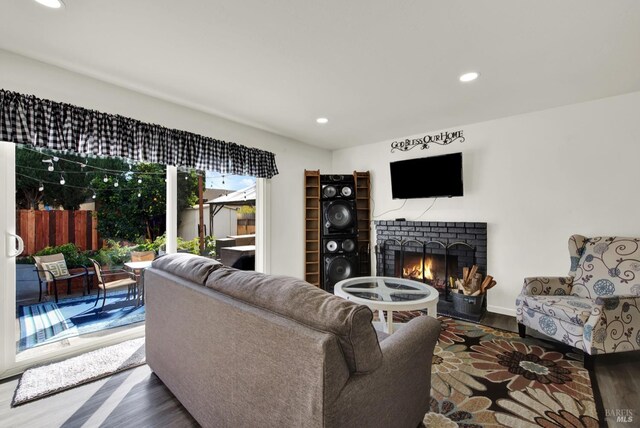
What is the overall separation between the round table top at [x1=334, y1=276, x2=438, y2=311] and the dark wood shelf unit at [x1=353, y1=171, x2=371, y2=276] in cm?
146

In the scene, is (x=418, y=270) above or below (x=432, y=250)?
below

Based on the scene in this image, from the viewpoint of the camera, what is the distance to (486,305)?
3.35 m

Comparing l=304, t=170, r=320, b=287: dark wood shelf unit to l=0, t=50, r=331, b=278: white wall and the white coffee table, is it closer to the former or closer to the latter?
l=0, t=50, r=331, b=278: white wall

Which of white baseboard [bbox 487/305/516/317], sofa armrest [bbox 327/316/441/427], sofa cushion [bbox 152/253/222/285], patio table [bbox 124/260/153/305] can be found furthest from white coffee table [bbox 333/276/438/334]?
patio table [bbox 124/260/153/305]

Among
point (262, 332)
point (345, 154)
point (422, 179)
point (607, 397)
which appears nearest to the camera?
point (262, 332)

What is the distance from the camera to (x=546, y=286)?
8.41 feet

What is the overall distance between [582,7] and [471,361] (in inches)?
90.8

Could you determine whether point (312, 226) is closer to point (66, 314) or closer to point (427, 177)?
point (427, 177)

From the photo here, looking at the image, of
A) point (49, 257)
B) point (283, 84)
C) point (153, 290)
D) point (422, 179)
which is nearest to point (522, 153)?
point (422, 179)

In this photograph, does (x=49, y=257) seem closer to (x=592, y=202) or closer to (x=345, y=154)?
(x=345, y=154)

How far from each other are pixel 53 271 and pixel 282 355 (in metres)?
2.43

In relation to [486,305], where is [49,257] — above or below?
above

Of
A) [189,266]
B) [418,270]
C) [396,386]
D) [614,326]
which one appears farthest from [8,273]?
[614,326]

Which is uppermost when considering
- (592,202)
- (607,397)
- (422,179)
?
(422,179)
